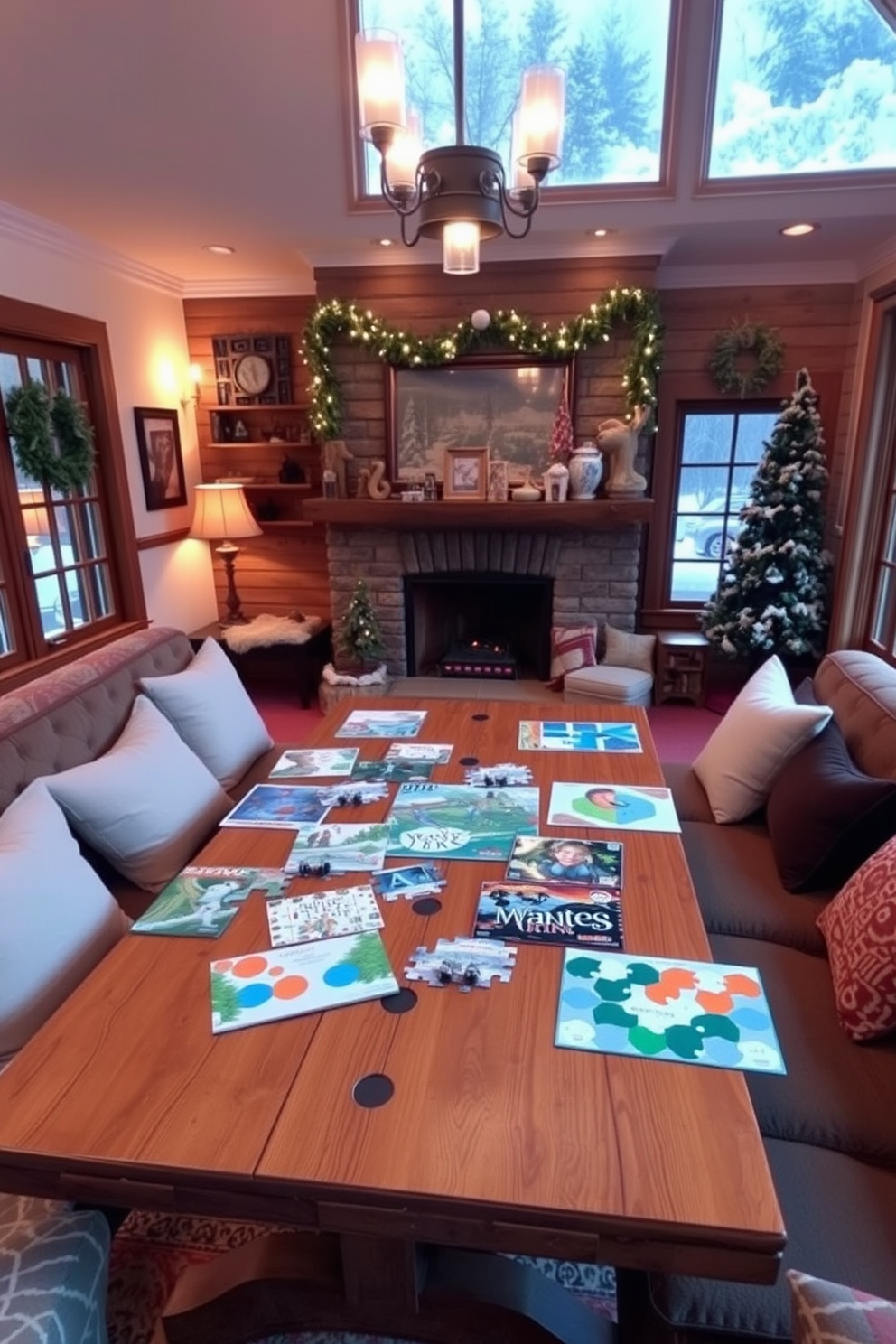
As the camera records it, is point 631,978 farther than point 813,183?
No

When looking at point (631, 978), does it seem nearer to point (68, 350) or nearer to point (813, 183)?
point (813, 183)

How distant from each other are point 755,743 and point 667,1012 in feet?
3.76

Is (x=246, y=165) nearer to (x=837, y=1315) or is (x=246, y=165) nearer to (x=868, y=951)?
(x=868, y=951)

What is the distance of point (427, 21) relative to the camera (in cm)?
283

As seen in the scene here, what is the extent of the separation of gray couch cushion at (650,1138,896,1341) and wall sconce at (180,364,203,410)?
15.3 feet

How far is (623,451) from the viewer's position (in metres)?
3.85

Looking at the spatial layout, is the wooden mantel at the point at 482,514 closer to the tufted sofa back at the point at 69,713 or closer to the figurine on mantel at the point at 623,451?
the figurine on mantel at the point at 623,451

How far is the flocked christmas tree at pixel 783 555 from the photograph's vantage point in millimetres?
3895

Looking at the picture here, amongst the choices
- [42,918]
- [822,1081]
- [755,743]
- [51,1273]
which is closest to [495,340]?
[755,743]

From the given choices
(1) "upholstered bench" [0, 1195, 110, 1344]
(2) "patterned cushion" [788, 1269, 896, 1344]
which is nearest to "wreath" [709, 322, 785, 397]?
(2) "patterned cushion" [788, 1269, 896, 1344]

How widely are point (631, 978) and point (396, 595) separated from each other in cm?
339

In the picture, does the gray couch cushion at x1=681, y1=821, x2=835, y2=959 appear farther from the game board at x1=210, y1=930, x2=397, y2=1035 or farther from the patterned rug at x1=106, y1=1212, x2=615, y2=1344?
the game board at x1=210, y1=930, x2=397, y2=1035

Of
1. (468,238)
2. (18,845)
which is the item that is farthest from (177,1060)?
(468,238)

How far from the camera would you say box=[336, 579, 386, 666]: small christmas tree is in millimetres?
4258
